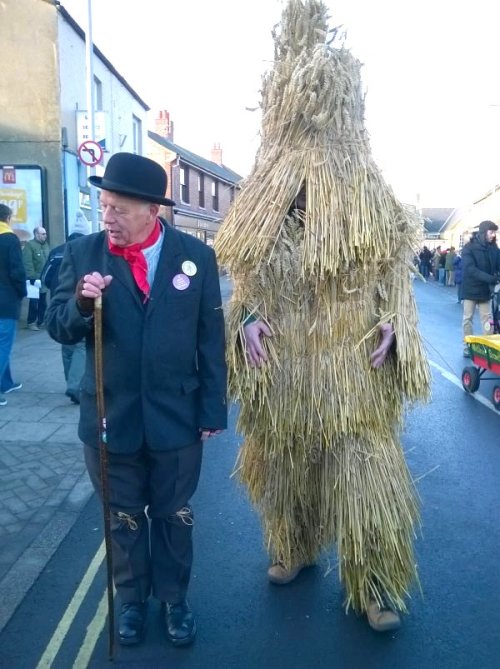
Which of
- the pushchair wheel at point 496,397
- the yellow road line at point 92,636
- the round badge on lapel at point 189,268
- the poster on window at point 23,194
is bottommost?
the yellow road line at point 92,636

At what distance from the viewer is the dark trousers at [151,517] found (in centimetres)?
277

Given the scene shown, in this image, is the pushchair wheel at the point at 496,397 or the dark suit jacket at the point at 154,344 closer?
the dark suit jacket at the point at 154,344

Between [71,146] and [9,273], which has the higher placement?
[71,146]

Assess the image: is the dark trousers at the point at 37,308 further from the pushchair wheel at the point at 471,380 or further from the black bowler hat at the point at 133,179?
the black bowler hat at the point at 133,179

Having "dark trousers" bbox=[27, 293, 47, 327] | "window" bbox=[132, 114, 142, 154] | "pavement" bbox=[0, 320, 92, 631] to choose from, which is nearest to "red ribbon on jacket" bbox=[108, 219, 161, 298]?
"pavement" bbox=[0, 320, 92, 631]

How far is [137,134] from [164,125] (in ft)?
39.3

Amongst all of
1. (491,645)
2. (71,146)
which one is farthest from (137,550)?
(71,146)

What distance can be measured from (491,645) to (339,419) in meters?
1.21

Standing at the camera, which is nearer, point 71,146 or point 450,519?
point 450,519

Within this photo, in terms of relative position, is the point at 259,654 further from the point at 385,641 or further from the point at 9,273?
the point at 9,273

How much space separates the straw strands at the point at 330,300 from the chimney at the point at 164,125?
31139 millimetres

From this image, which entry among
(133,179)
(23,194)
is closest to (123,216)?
(133,179)

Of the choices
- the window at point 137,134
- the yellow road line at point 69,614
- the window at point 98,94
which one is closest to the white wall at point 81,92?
the window at point 98,94

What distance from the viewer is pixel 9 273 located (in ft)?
21.1
